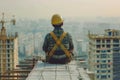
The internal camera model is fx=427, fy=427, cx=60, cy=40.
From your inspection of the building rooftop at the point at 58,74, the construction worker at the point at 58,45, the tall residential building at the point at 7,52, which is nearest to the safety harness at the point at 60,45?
the construction worker at the point at 58,45

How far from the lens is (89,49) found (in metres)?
19.6

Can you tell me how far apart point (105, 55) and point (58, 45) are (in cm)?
1228

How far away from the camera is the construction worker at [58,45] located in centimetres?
679

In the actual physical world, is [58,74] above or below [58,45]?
below

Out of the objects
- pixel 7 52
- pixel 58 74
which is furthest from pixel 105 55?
pixel 58 74

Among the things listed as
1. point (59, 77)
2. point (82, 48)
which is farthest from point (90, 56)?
point (59, 77)

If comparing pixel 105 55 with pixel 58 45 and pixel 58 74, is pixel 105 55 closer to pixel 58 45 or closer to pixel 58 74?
pixel 58 45

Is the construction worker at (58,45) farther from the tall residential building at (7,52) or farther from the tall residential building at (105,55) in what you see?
the tall residential building at (7,52)

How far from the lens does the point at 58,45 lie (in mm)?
6859

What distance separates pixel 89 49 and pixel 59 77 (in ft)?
A: 47.9

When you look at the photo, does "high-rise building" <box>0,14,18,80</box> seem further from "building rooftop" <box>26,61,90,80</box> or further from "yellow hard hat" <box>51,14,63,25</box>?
"building rooftop" <box>26,61,90,80</box>

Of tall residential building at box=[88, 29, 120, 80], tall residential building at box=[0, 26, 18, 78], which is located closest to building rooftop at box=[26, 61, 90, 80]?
tall residential building at box=[88, 29, 120, 80]

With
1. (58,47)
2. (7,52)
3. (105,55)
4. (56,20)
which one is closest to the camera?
(58,47)

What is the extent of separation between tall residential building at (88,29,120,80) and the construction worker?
38.0ft
